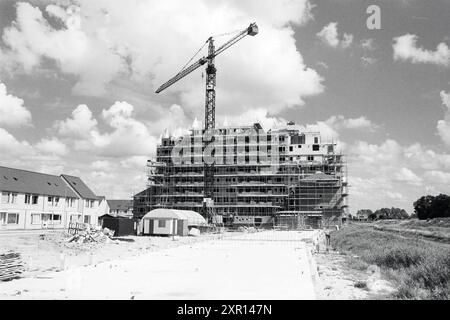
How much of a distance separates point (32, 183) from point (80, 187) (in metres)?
11.0

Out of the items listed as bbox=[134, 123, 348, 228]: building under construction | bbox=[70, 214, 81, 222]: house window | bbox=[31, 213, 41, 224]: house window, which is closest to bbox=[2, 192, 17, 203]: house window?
bbox=[31, 213, 41, 224]: house window

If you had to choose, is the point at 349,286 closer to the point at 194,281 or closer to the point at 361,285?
the point at 361,285

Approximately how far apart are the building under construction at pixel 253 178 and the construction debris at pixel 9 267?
88.6m

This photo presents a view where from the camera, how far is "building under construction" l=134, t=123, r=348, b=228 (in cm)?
10912

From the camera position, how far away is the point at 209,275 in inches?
744

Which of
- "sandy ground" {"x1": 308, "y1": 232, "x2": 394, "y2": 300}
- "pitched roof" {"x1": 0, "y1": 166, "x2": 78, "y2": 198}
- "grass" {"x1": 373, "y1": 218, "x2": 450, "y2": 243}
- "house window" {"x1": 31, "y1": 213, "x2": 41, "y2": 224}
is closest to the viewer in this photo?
"sandy ground" {"x1": 308, "y1": 232, "x2": 394, "y2": 300}

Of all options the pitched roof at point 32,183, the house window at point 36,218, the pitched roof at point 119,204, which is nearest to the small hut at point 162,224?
the house window at point 36,218

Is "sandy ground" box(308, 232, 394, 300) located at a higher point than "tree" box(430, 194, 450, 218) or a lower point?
lower

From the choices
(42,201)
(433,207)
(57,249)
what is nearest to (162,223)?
(42,201)

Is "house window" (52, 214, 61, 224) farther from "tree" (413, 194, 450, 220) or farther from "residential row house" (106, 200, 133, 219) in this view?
"tree" (413, 194, 450, 220)

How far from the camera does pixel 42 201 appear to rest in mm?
60031

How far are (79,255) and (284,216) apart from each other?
81421 mm

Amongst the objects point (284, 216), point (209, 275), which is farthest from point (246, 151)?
point (209, 275)

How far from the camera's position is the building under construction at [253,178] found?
109 metres
